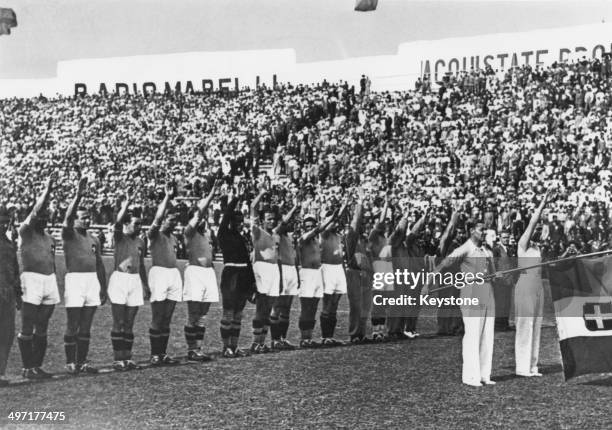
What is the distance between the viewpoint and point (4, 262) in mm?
7422

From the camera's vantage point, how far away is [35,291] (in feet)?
25.2

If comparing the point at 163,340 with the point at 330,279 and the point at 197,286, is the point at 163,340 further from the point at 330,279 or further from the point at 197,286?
the point at 330,279

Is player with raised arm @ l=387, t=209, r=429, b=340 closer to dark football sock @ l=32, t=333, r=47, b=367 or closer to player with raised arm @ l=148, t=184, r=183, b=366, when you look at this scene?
player with raised arm @ l=148, t=184, r=183, b=366

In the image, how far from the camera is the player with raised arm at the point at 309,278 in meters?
10.0

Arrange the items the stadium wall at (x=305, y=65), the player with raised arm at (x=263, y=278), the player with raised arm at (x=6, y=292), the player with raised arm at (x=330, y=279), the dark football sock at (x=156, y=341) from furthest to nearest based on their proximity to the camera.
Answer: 1. the stadium wall at (x=305, y=65)
2. the player with raised arm at (x=330, y=279)
3. the player with raised arm at (x=263, y=278)
4. the dark football sock at (x=156, y=341)
5. the player with raised arm at (x=6, y=292)

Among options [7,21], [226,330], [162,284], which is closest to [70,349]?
[162,284]

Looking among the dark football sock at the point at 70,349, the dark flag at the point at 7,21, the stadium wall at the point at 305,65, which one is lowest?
the dark football sock at the point at 70,349

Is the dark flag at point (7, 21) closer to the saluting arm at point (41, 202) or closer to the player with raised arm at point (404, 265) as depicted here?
the saluting arm at point (41, 202)

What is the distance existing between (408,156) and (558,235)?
4617mm

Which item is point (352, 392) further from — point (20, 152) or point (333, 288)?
point (20, 152)

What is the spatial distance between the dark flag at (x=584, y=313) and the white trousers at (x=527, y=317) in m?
0.36

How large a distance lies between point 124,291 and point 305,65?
10.7m

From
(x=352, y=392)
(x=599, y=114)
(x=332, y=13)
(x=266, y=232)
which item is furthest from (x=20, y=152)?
(x=599, y=114)

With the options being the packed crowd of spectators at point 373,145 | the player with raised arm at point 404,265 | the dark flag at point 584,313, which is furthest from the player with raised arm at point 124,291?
the packed crowd of spectators at point 373,145
